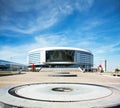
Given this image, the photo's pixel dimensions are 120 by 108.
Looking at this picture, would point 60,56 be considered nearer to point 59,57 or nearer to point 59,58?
point 59,57

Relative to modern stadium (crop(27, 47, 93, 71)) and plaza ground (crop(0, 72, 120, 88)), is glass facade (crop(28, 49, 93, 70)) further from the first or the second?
plaza ground (crop(0, 72, 120, 88))

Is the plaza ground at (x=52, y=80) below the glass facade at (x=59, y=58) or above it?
below

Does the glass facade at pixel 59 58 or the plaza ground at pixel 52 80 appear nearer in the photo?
the plaza ground at pixel 52 80

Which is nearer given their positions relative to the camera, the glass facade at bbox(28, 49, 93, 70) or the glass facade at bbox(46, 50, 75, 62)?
the glass facade at bbox(46, 50, 75, 62)

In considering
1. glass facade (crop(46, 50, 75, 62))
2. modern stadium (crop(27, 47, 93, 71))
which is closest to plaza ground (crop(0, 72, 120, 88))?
glass facade (crop(46, 50, 75, 62))

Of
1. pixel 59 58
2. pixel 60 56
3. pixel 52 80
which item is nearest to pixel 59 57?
pixel 59 58

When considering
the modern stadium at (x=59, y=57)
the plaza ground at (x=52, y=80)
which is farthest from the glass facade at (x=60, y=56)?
the plaza ground at (x=52, y=80)

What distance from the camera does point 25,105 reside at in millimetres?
4117

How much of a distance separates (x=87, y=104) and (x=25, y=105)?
69.5 inches

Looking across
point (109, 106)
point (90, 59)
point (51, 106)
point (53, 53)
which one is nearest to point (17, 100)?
point (51, 106)

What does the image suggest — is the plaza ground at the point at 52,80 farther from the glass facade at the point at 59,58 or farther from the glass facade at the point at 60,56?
the glass facade at the point at 59,58

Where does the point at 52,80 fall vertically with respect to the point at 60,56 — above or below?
below

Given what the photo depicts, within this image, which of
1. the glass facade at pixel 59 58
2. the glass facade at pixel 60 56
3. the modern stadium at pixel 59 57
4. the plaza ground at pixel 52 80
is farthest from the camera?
the glass facade at pixel 59 58

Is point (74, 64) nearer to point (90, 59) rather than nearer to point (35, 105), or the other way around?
point (90, 59)
